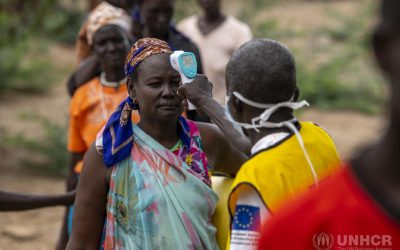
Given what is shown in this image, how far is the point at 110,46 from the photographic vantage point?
16.4 feet

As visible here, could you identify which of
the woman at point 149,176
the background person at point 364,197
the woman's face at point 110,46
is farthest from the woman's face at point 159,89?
the background person at point 364,197

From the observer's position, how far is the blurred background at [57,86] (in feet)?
27.0

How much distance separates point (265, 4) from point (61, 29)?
3.06m

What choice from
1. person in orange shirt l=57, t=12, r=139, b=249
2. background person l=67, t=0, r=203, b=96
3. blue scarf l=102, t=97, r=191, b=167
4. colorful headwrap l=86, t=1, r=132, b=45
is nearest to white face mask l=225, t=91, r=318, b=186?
blue scarf l=102, t=97, r=191, b=167

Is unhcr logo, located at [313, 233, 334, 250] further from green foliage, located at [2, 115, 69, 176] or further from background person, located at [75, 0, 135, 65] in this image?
green foliage, located at [2, 115, 69, 176]

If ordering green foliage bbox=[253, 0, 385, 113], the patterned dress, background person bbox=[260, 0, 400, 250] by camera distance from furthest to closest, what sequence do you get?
green foliage bbox=[253, 0, 385, 113], the patterned dress, background person bbox=[260, 0, 400, 250]

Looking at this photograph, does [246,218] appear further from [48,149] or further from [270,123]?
[48,149]

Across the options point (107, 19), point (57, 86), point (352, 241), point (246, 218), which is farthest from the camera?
point (57, 86)

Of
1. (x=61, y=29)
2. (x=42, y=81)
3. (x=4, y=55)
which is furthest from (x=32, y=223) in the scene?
(x=61, y=29)

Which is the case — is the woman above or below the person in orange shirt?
below

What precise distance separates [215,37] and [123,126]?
3.44 metres

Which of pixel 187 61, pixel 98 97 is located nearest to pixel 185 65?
pixel 187 61

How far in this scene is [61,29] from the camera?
13.3 m

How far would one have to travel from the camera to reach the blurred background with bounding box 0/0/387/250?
27.0 ft
